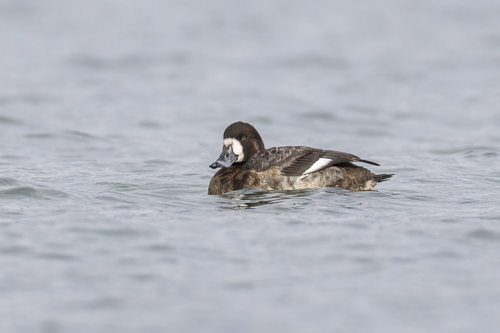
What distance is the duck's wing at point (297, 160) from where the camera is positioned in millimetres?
7793

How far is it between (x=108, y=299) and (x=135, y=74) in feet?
46.7

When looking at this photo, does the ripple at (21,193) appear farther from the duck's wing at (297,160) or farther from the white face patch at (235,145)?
the duck's wing at (297,160)

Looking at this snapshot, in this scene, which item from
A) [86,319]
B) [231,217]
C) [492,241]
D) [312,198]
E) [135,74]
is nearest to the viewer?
[86,319]

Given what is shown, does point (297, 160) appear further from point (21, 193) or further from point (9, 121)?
point (9, 121)

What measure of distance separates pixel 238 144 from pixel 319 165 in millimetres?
1062

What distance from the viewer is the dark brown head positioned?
8258mm

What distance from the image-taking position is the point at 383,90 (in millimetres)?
17016

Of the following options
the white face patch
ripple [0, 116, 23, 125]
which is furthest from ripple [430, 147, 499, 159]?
ripple [0, 116, 23, 125]

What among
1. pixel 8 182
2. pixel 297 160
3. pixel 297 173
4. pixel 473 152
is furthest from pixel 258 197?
pixel 473 152

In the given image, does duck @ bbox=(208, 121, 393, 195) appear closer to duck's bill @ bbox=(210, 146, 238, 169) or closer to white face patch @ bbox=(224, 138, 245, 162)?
duck's bill @ bbox=(210, 146, 238, 169)

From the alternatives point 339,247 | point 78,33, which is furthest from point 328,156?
point 78,33

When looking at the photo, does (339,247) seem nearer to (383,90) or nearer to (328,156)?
(328,156)

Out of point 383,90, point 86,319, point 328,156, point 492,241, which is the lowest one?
point 86,319

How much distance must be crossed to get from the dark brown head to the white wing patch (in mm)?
839
